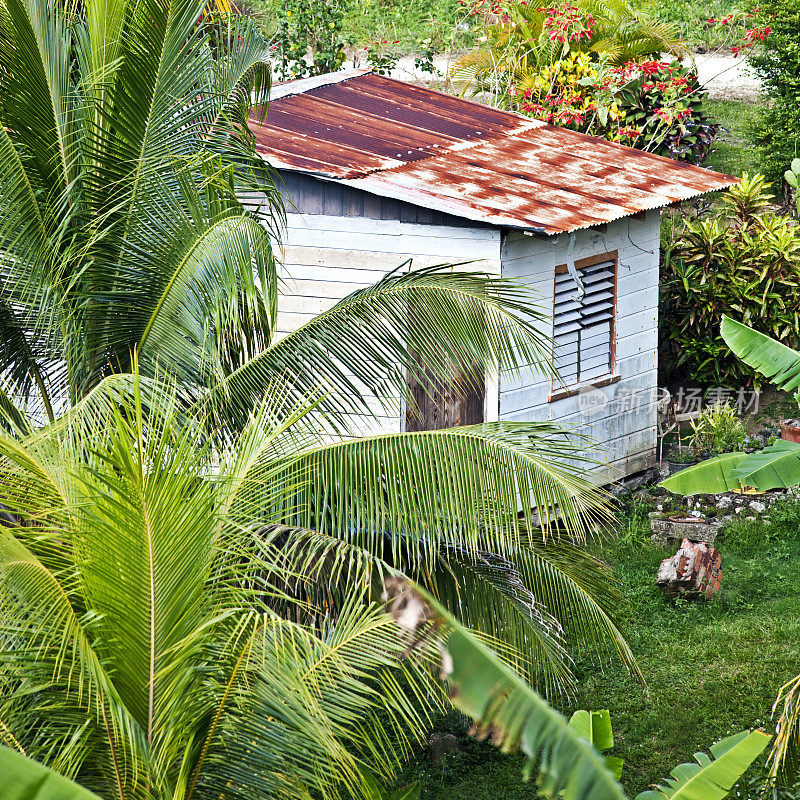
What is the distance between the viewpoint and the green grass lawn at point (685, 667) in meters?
7.70

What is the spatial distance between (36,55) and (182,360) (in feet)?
6.62

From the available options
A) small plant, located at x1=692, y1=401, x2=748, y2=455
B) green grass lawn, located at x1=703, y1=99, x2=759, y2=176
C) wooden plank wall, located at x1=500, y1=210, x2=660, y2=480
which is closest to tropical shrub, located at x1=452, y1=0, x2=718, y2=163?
green grass lawn, located at x1=703, y1=99, x2=759, y2=176

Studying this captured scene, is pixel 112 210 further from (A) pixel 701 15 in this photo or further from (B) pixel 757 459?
(A) pixel 701 15

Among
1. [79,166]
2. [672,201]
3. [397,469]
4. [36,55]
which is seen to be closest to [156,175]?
[79,166]

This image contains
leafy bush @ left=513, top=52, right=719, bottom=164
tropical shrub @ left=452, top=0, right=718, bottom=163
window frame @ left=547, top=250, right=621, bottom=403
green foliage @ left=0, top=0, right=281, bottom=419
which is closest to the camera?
green foliage @ left=0, top=0, right=281, bottom=419

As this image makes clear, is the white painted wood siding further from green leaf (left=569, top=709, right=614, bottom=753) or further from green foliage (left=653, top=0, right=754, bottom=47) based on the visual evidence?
green foliage (left=653, top=0, right=754, bottom=47)

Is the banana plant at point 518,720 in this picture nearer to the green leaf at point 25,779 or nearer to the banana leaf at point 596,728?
the green leaf at point 25,779

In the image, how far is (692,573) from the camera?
9.62 m

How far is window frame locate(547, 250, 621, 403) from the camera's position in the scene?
35.9 feet

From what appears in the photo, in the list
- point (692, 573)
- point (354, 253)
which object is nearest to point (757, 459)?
point (692, 573)

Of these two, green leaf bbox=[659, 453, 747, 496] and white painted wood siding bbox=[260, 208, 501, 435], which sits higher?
white painted wood siding bbox=[260, 208, 501, 435]

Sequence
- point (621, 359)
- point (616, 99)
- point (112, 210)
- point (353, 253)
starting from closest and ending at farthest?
point (112, 210)
point (353, 253)
point (621, 359)
point (616, 99)

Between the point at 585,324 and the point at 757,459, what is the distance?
4.55 metres

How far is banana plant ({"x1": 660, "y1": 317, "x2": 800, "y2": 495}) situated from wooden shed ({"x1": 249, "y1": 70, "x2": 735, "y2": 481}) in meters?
2.68
